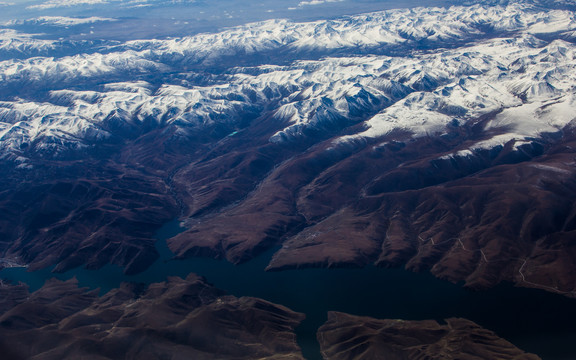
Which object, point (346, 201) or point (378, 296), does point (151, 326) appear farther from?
point (346, 201)

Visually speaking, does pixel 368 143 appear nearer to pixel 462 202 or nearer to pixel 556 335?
pixel 462 202

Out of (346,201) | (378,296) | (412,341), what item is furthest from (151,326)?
(346,201)

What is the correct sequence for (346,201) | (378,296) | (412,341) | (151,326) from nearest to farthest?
(412,341), (151,326), (378,296), (346,201)

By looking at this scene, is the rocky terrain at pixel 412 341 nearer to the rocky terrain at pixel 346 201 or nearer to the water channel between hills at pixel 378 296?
the water channel between hills at pixel 378 296

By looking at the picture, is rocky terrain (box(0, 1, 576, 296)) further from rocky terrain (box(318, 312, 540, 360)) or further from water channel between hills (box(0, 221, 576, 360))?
rocky terrain (box(318, 312, 540, 360))

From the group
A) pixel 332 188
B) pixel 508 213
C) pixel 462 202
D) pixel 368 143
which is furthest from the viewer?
pixel 368 143

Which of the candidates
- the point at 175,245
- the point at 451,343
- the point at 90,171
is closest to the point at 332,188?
the point at 175,245

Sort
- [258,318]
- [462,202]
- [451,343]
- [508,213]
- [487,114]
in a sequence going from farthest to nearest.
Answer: [487,114] < [462,202] < [508,213] < [258,318] < [451,343]

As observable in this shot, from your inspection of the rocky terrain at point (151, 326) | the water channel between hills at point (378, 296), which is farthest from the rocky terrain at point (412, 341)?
the rocky terrain at point (151, 326)
